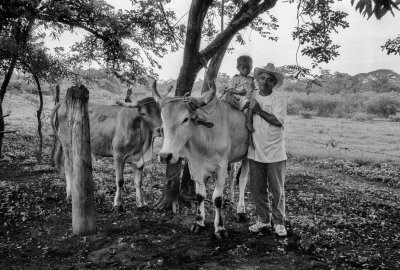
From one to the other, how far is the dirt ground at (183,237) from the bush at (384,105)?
1434 inches

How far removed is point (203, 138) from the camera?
588 centimetres

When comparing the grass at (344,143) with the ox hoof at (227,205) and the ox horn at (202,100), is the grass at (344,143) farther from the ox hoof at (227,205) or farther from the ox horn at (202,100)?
the ox horn at (202,100)

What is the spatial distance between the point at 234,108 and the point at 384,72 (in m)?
80.0

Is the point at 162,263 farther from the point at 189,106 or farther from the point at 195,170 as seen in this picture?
the point at 189,106

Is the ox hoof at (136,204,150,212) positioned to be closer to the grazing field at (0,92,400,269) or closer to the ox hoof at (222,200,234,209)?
the grazing field at (0,92,400,269)

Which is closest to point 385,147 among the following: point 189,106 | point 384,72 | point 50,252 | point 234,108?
point 234,108

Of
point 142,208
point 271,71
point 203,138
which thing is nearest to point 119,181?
point 142,208

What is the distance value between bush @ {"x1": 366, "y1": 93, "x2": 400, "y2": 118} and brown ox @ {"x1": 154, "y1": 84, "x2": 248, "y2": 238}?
39517 mm

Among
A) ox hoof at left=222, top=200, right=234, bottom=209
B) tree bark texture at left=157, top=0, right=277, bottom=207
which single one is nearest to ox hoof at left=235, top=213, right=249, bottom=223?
ox hoof at left=222, top=200, right=234, bottom=209

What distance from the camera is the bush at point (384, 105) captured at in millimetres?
41938

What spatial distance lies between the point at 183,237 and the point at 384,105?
1678 inches

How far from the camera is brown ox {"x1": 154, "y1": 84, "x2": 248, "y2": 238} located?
5.30 metres

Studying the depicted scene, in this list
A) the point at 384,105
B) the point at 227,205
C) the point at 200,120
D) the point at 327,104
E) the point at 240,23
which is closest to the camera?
the point at 200,120

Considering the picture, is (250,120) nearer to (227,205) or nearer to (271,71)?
(271,71)
